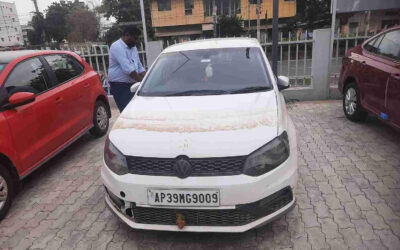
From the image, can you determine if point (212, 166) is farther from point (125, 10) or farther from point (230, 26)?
point (125, 10)

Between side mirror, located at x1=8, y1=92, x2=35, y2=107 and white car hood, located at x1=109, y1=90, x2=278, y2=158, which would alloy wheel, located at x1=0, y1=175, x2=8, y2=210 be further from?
white car hood, located at x1=109, y1=90, x2=278, y2=158

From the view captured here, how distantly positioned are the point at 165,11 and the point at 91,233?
2855 cm

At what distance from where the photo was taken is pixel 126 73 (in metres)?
4.53

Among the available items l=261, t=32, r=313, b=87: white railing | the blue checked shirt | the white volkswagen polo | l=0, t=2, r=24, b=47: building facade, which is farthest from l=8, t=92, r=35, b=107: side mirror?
l=0, t=2, r=24, b=47: building facade

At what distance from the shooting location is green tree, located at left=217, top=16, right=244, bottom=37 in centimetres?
2559

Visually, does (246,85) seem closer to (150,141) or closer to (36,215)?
(150,141)

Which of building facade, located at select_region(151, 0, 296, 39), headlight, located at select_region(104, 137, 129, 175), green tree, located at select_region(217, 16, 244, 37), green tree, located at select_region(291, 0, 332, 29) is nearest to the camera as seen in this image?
headlight, located at select_region(104, 137, 129, 175)

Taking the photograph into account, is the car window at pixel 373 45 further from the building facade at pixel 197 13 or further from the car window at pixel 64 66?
the building facade at pixel 197 13

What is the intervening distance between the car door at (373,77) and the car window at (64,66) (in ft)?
14.5

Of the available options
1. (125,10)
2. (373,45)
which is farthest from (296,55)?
(125,10)

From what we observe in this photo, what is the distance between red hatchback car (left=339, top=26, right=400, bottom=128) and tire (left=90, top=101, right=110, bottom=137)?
4.26m

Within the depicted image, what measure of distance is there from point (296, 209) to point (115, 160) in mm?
1798

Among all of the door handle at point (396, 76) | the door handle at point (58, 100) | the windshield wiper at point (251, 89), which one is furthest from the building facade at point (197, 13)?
the windshield wiper at point (251, 89)

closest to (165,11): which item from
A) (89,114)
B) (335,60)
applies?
(335,60)
